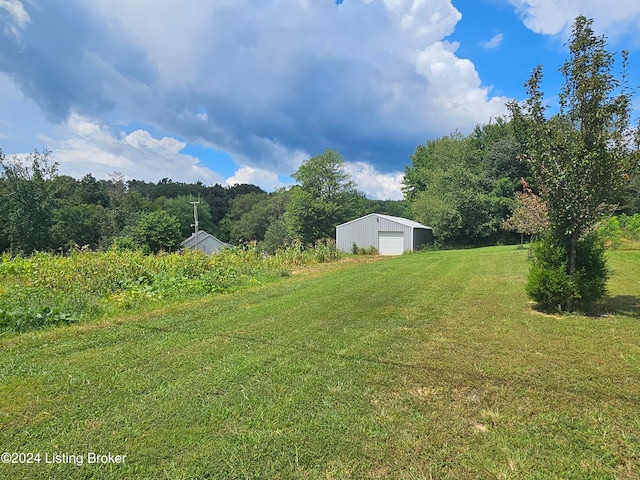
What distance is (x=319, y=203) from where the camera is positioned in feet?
118

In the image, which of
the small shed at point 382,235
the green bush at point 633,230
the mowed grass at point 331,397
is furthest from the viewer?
the small shed at point 382,235

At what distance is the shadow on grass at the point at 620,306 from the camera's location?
518cm

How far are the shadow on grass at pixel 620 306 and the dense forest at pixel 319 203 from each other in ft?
44.4

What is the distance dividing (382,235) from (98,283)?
2019cm

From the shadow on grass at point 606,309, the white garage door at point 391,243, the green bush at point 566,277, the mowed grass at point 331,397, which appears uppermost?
the white garage door at point 391,243

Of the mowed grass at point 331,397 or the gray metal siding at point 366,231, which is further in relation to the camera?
the gray metal siding at point 366,231

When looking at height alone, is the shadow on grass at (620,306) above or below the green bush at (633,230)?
below

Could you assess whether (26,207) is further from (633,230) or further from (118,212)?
(633,230)

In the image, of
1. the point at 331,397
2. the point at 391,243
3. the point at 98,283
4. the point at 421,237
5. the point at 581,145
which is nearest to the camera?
the point at 331,397

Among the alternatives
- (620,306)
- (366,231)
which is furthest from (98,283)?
(366,231)

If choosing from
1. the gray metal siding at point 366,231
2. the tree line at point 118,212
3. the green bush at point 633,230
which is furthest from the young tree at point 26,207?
the green bush at point 633,230

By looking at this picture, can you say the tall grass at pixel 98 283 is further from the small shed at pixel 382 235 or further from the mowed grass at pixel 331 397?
the small shed at pixel 382 235

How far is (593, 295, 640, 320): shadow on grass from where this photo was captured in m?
5.18

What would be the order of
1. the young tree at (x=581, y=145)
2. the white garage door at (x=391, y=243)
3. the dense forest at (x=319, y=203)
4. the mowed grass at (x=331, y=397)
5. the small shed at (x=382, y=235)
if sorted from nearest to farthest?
1. the mowed grass at (x=331, y=397)
2. the young tree at (x=581, y=145)
3. the small shed at (x=382, y=235)
4. the white garage door at (x=391, y=243)
5. the dense forest at (x=319, y=203)
